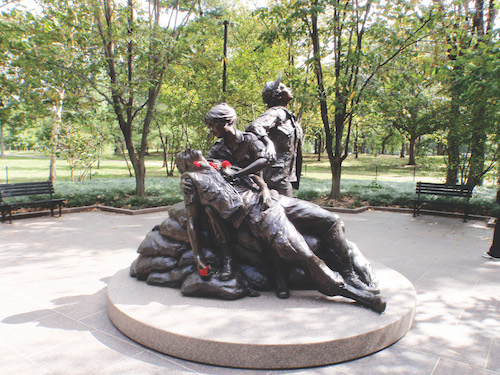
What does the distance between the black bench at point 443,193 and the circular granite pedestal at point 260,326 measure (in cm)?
761

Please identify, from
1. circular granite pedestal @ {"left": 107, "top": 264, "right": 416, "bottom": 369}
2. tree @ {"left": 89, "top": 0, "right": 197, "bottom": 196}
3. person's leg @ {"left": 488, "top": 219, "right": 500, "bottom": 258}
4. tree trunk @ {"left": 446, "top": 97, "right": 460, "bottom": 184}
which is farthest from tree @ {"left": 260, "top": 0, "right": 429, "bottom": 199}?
circular granite pedestal @ {"left": 107, "top": 264, "right": 416, "bottom": 369}

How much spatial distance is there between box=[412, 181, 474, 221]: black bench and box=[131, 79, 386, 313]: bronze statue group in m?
7.63

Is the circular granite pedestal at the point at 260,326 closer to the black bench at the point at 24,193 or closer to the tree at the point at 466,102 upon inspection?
the tree at the point at 466,102

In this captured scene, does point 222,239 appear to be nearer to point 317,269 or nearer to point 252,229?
point 252,229

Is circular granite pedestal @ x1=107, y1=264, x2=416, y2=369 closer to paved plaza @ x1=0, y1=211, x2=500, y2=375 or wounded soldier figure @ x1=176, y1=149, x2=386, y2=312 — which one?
paved plaza @ x1=0, y1=211, x2=500, y2=375

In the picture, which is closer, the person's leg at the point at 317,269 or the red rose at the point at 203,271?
the person's leg at the point at 317,269

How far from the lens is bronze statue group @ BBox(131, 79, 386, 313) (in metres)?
3.77

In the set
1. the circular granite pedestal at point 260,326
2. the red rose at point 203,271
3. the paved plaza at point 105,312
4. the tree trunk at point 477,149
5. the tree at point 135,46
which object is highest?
the tree at point 135,46

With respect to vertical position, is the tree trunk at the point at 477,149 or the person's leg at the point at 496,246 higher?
the tree trunk at the point at 477,149

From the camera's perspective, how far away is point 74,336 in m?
3.48

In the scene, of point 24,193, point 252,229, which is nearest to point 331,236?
point 252,229

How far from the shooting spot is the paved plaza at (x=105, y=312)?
3.02m

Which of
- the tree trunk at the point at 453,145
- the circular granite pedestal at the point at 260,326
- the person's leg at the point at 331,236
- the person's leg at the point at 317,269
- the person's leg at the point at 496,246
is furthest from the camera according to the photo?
the tree trunk at the point at 453,145

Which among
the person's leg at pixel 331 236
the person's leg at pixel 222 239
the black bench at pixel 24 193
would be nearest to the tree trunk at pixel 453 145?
the person's leg at pixel 331 236
